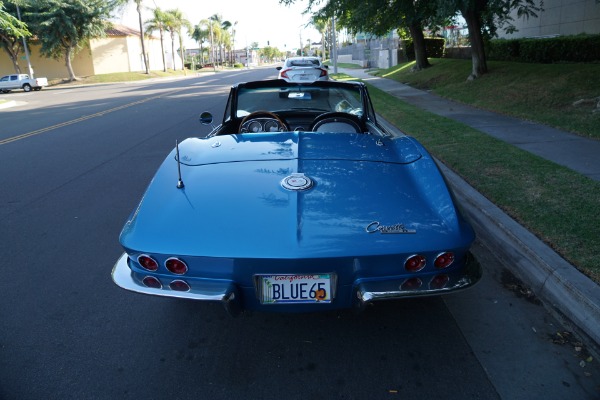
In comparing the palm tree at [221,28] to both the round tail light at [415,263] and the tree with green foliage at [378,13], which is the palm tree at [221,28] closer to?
the tree with green foliage at [378,13]

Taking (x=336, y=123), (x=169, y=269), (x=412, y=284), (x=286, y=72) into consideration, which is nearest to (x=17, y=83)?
(x=286, y=72)

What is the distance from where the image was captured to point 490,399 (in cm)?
232

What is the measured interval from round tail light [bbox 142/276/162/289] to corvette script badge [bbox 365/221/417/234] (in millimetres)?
1162

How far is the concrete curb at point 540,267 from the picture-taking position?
2.87 metres

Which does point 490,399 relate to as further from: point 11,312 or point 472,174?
point 472,174

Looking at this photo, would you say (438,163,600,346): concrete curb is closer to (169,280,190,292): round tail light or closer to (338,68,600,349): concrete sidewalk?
(338,68,600,349): concrete sidewalk

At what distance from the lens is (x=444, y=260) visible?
96.5 inches

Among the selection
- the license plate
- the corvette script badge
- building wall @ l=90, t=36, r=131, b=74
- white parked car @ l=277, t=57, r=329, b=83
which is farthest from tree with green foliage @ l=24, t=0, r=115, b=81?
the corvette script badge

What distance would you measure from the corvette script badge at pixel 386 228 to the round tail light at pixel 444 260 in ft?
0.62

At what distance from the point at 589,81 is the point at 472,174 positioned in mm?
7500

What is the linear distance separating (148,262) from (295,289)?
801 millimetres

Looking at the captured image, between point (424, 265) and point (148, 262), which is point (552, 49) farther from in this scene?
point (148, 262)

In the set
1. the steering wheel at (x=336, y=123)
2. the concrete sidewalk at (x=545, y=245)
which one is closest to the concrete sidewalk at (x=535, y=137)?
the concrete sidewalk at (x=545, y=245)

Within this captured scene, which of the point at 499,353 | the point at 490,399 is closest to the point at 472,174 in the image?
the point at 499,353
